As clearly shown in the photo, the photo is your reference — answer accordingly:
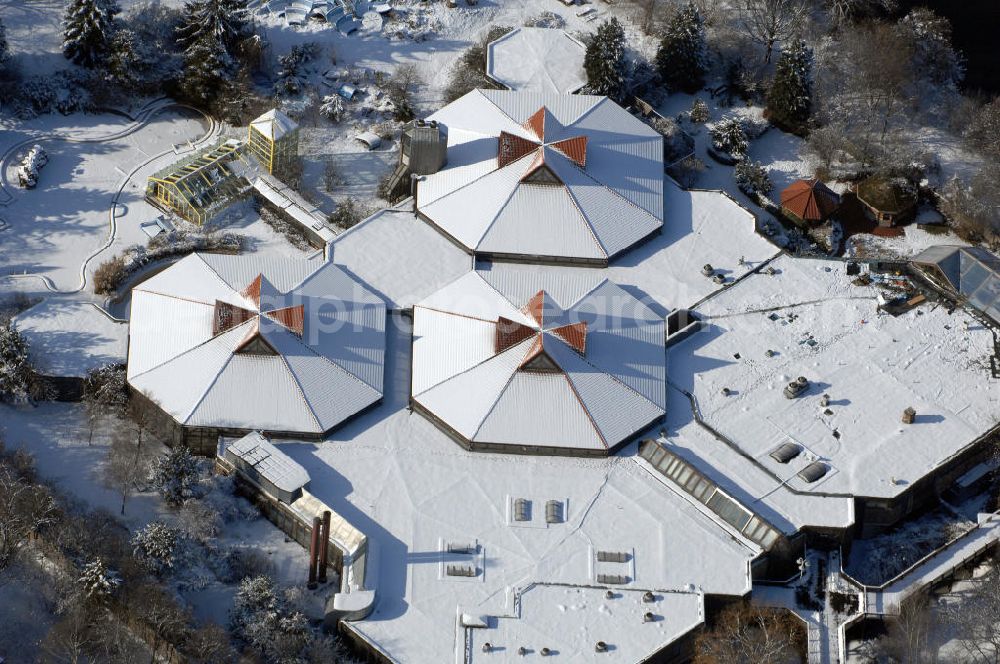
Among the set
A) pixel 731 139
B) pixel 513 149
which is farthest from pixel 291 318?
pixel 731 139

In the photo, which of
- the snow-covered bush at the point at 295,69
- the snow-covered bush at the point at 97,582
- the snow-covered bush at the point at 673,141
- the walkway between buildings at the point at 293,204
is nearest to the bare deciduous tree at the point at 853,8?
the snow-covered bush at the point at 673,141

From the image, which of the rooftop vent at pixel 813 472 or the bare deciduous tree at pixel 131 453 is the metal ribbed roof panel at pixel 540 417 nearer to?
the rooftop vent at pixel 813 472

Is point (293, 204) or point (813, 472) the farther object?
point (293, 204)

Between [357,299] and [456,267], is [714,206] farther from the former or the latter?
[357,299]

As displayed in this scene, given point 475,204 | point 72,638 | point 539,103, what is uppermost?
point 539,103

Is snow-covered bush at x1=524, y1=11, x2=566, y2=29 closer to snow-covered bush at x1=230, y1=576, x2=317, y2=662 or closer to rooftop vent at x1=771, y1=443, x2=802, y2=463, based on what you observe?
rooftop vent at x1=771, y1=443, x2=802, y2=463

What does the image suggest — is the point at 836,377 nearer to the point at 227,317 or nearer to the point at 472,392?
the point at 472,392

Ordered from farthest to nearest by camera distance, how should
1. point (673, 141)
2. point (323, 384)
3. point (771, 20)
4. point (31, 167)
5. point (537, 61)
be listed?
point (771, 20) < point (537, 61) < point (673, 141) < point (31, 167) < point (323, 384)
